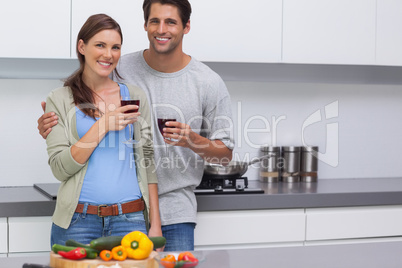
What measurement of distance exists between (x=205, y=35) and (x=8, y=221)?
1301 millimetres

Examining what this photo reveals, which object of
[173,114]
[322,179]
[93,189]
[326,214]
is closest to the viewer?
[93,189]

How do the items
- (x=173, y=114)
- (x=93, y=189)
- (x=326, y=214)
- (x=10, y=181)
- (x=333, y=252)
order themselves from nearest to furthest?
(x=333, y=252), (x=93, y=189), (x=173, y=114), (x=326, y=214), (x=10, y=181)

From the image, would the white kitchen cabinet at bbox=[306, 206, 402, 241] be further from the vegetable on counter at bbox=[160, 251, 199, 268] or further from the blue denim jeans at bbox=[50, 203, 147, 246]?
the vegetable on counter at bbox=[160, 251, 199, 268]

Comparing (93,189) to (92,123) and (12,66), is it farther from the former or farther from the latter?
(12,66)

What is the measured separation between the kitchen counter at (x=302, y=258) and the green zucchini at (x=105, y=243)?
0.57 ft

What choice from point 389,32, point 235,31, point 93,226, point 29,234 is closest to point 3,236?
point 29,234

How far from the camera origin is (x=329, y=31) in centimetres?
308

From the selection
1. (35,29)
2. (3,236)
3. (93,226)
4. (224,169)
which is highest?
(35,29)

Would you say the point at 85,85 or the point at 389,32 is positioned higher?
the point at 389,32

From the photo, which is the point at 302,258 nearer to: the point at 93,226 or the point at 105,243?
the point at 105,243

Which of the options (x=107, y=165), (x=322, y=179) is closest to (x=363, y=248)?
(x=107, y=165)

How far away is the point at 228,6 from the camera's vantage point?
2.94m

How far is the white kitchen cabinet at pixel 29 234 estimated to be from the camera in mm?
2508

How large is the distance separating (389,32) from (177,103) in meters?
1.44
